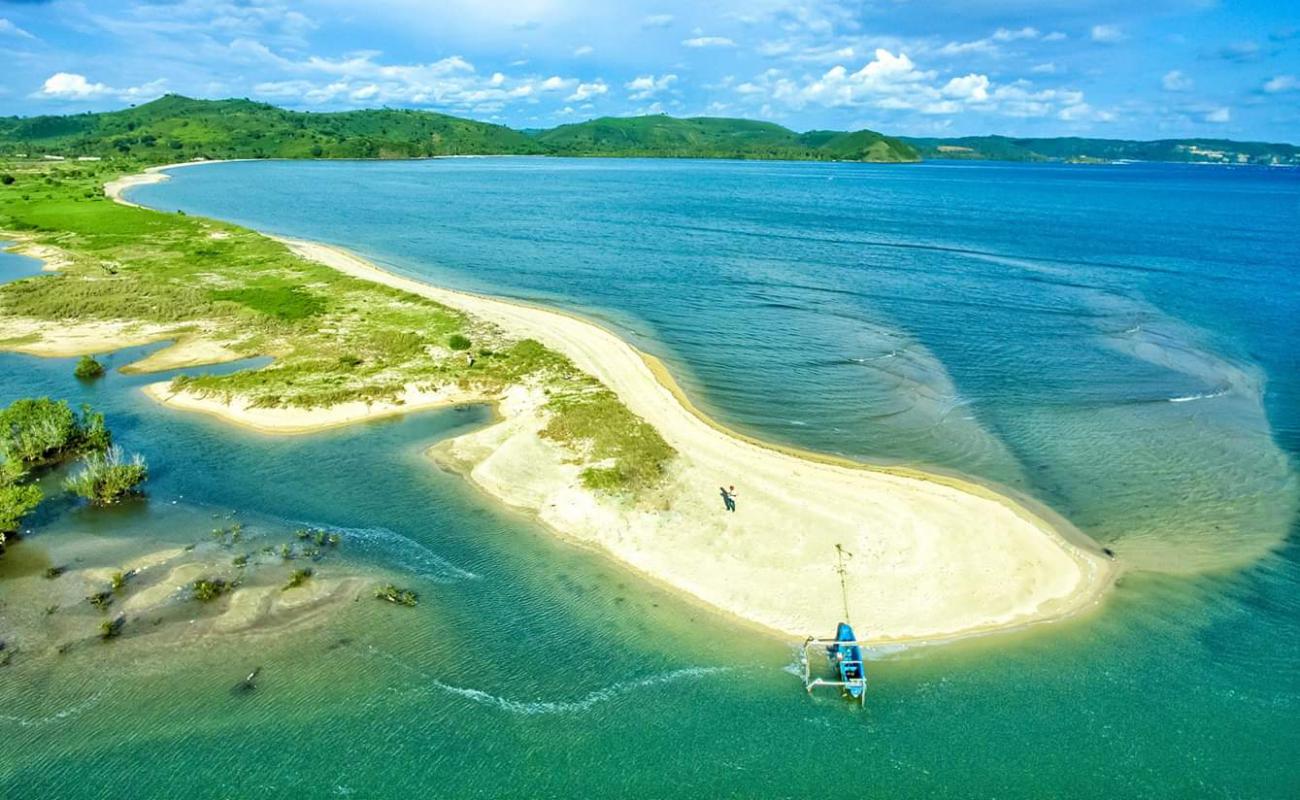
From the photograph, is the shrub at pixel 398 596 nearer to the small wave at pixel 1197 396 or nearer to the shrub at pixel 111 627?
the shrub at pixel 111 627

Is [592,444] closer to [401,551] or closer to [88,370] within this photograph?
[401,551]

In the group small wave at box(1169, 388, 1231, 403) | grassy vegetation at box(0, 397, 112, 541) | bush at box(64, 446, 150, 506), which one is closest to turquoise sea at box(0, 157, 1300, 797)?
small wave at box(1169, 388, 1231, 403)

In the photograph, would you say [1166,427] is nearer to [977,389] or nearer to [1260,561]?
[977,389]

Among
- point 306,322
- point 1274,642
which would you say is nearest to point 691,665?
point 1274,642

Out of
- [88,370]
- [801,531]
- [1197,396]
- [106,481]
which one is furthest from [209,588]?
[1197,396]

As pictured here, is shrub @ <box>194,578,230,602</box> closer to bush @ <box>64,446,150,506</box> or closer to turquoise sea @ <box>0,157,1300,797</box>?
turquoise sea @ <box>0,157,1300,797</box>

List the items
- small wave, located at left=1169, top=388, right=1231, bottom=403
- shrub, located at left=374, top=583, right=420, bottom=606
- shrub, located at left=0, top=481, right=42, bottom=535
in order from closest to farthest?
1. shrub, located at left=374, top=583, right=420, bottom=606
2. shrub, located at left=0, top=481, right=42, bottom=535
3. small wave, located at left=1169, top=388, right=1231, bottom=403
